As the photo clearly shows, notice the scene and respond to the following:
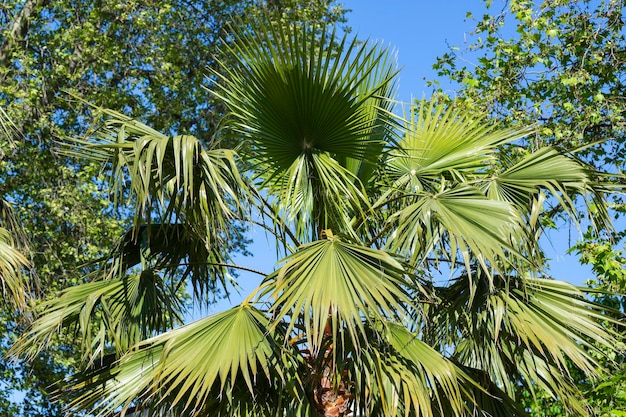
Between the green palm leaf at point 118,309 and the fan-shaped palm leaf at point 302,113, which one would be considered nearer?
the fan-shaped palm leaf at point 302,113

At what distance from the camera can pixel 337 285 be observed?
13.6 feet

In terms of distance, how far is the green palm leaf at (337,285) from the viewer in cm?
399

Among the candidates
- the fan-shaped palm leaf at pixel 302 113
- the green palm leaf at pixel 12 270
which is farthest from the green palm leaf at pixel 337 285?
the green palm leaf at pixel 12 270

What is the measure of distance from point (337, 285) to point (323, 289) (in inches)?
3.7

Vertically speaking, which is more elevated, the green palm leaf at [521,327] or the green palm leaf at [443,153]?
the green palm leaf at [443,153]

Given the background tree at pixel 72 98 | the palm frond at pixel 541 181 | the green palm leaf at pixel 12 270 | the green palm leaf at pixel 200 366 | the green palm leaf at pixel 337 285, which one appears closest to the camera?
the green palm leaf at pixel 337 285

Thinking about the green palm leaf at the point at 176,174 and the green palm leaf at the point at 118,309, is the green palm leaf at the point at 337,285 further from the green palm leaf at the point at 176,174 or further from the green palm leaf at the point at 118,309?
the green palm leaf at the point at 118,309

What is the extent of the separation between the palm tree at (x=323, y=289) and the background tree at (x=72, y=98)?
5.98 m

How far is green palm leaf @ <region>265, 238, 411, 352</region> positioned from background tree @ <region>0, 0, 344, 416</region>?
22.1ft

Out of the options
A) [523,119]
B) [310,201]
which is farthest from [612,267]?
[310,201]

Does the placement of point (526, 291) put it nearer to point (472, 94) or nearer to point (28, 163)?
point (472, 94)

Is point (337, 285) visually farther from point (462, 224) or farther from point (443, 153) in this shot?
point (443, 153)

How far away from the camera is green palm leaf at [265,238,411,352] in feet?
13.1

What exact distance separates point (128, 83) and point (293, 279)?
903cm
